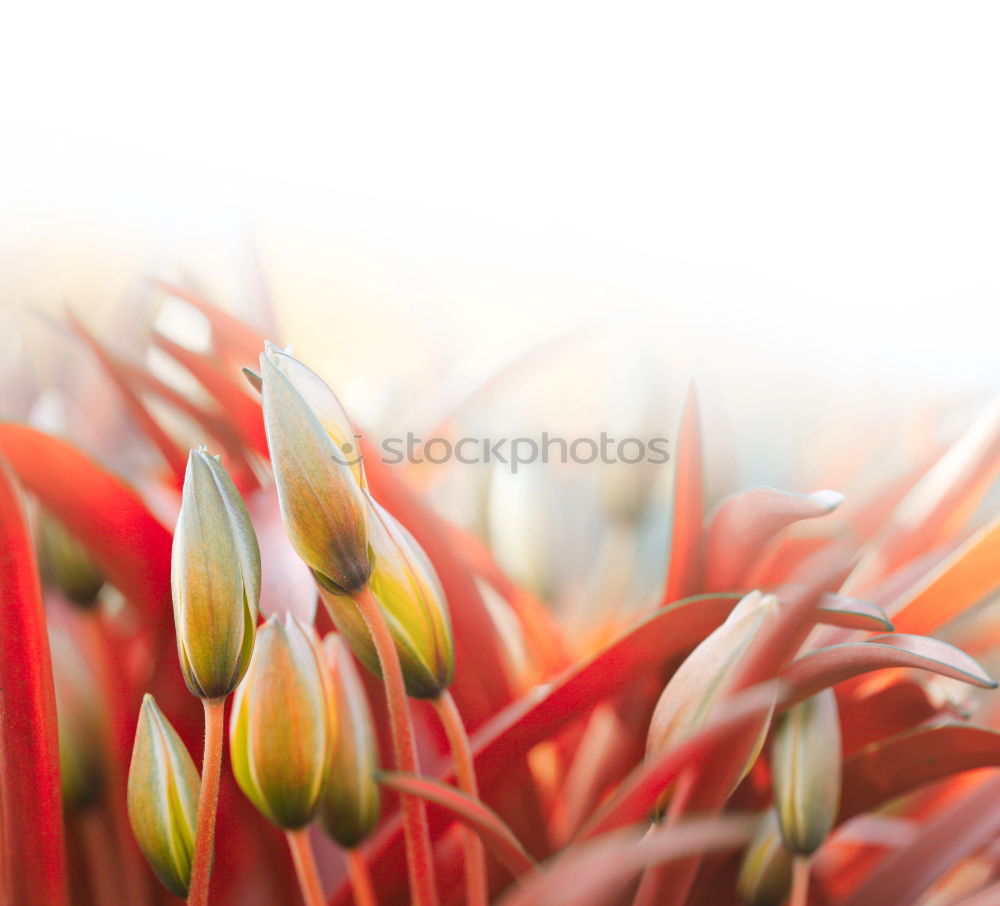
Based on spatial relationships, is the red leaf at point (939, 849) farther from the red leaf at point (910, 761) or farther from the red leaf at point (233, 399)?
the red leaf at point (233, 399)

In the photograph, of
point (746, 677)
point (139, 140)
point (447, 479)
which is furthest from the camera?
point (139, 140)

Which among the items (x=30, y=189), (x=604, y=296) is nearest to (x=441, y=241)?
(x=604, y=296)

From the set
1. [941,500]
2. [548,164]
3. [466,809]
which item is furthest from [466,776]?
[548,164]

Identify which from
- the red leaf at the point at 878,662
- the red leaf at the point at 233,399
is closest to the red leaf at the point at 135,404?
the red leaf at the point at 233,399

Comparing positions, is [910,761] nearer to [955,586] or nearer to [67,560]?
[955,586]

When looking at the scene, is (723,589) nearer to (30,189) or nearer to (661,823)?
(661,823)
